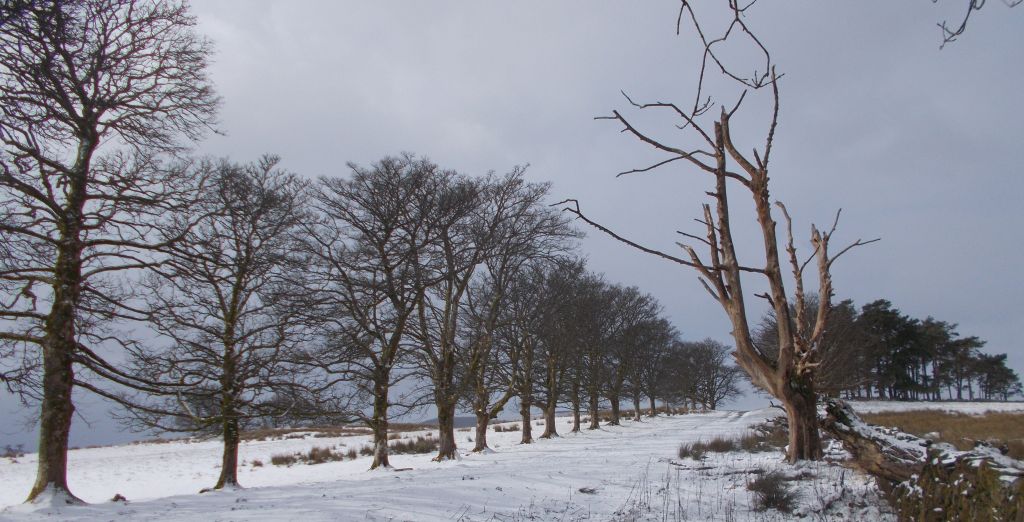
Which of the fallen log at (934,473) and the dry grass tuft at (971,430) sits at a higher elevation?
the fallen log at (934,473)

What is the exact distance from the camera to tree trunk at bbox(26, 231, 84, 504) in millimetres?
8023

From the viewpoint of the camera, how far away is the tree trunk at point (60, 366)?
802 cm

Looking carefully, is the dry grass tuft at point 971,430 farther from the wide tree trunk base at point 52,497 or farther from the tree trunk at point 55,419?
the tree trunk at point 55,419

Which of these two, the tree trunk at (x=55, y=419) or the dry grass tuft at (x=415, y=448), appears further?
the dry grass tuft at (x=415, y=448)

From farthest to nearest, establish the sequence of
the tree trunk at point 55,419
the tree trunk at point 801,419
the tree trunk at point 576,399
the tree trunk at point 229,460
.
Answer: the tree trunk at point 576,399 → the tree trunk at point 229,460 → the tree trunk at point 55,419 → the tree trunk at point 801,419

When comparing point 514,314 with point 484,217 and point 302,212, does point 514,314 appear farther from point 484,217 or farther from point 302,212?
point 302,212

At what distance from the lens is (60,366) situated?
8.27 meters

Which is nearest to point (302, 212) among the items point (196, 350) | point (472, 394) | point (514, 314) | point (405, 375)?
point (196, 350)

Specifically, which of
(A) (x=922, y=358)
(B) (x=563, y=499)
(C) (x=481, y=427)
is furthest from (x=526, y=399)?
(A) (x=922, y=358)

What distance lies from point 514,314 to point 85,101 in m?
15.7

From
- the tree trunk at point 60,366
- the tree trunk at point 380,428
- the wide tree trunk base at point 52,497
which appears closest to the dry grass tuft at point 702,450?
the tree trunk at point 380,428

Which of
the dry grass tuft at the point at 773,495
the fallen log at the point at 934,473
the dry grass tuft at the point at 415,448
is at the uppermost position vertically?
the fallen log at the point at 934,473

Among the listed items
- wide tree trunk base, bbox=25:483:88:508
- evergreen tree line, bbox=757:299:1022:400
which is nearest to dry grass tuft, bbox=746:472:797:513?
wide tree trunk base, bbox=25:483:88:508

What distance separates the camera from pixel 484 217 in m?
18.5
